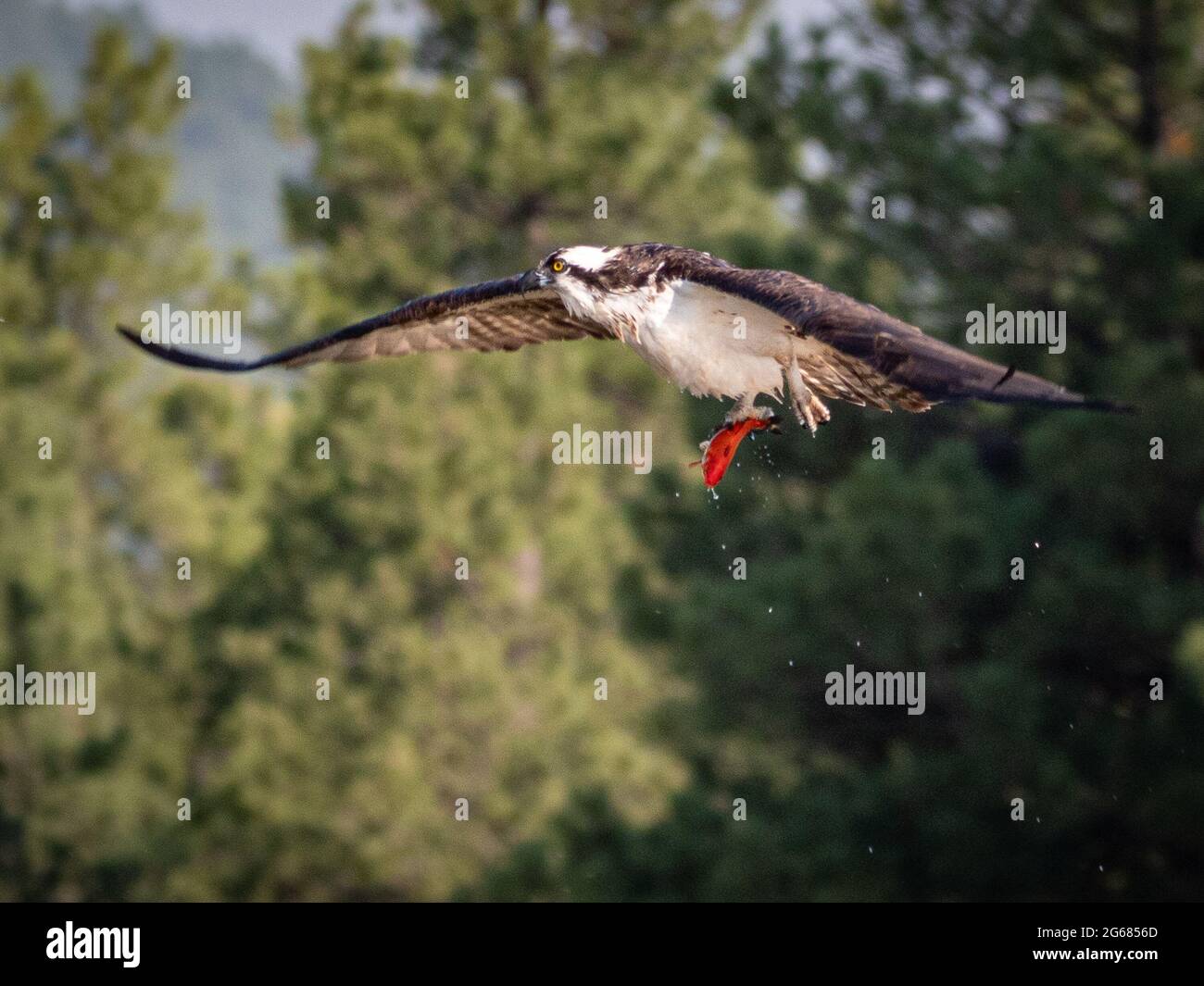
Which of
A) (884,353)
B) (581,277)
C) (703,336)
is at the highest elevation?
(581,277)

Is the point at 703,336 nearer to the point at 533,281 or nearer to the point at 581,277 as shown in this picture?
the point at 581,277

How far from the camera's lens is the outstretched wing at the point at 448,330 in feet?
26.1

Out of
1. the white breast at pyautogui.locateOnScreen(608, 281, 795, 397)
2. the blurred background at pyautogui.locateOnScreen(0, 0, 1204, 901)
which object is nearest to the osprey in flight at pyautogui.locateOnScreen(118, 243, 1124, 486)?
the white breast at pyautogui.locateOnScreen(608, 281, 795, 397)

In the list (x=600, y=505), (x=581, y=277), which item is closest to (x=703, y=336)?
(x=581, y=277)

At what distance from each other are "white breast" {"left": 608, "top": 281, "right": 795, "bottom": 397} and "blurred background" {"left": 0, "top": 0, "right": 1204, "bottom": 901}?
26.0 feet

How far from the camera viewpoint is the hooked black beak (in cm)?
769

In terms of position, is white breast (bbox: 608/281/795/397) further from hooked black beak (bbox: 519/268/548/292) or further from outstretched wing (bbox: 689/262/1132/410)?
hooked black beak (bbox: 519/268/548/292)

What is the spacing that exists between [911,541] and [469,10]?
14.5 metres

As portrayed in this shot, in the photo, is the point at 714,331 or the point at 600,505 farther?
the point at 600,505

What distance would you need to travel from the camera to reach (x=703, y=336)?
23.7 ft

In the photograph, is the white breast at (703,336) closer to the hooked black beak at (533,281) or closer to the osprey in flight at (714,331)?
the osprey in flight at (714,331)

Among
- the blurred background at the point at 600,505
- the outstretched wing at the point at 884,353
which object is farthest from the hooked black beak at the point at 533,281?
the blurred background at the point at 600,505

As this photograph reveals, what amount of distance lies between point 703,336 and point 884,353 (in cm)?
146

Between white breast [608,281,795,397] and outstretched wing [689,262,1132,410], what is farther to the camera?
white breast [608,281,795,397]
